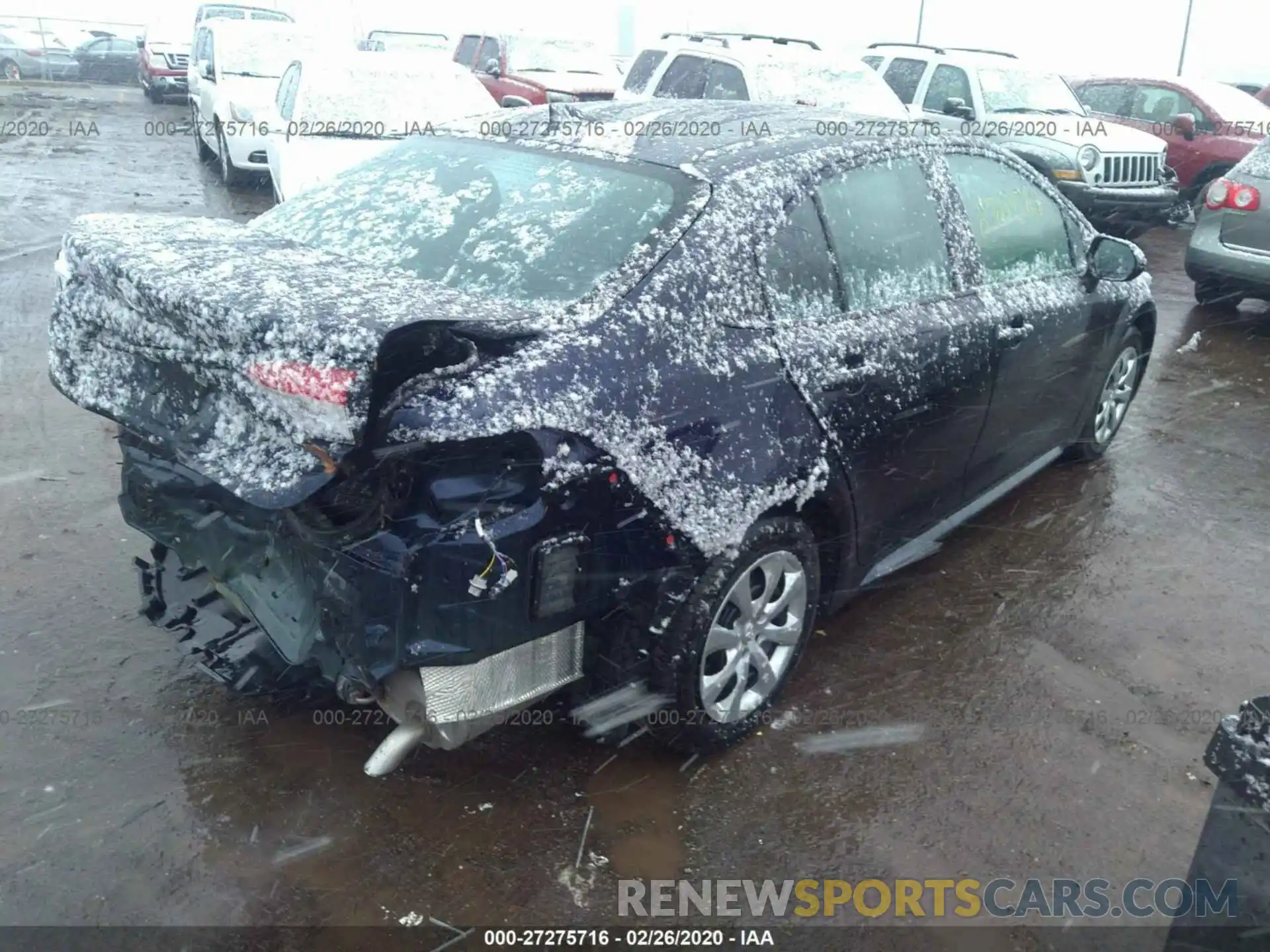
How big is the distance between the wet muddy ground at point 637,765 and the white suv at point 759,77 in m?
6.83

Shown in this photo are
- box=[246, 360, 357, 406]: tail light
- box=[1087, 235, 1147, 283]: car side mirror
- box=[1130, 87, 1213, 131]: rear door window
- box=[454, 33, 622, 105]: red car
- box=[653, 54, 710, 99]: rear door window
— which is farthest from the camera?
box=[454, 33, 622, 105]: red car

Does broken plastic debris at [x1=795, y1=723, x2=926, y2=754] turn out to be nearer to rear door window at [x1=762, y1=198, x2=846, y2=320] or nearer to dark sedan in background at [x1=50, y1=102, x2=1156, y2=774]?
dark sedan in background at [x1=50, y1=102, x2=1156, y2=774]

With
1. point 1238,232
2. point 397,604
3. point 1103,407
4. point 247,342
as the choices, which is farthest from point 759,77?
point 397,604

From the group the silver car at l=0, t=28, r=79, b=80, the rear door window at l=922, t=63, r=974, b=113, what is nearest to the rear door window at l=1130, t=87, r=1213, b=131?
the rear door window at l=922, t=63, r=974, b=113

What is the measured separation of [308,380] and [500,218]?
109 centimetres

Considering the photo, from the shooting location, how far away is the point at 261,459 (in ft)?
7.82

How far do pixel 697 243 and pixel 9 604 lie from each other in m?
2.83

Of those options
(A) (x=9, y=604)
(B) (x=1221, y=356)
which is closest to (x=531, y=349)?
(A) (x=9, y=604)

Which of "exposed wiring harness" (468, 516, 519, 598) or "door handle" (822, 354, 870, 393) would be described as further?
"door handle" (822, 354, 870, 393)

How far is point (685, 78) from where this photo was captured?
34.6 ft

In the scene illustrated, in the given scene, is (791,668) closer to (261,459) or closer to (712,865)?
(712,865)

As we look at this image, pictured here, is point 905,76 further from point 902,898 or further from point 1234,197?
point 902,898

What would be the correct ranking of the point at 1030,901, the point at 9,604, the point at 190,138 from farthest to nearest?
the point at 190,138 → the point at 9,604 → the point at 1030,901

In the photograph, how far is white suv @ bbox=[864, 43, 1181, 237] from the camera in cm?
1044
